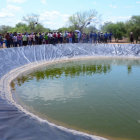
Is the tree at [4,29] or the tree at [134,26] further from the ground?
the tree at [4,29]

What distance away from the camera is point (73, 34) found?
901 inches

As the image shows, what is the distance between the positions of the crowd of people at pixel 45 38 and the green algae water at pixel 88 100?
5578 millimetres

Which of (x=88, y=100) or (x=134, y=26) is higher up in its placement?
Result: (x=134, y=26)

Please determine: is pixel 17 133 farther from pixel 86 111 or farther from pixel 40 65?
pixel 40 65

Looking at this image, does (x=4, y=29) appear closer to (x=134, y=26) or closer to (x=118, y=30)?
(x=118, y=30)

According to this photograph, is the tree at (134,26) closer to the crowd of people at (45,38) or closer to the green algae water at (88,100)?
the crowd of people at (45,38)

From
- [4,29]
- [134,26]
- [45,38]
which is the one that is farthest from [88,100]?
[4,29]

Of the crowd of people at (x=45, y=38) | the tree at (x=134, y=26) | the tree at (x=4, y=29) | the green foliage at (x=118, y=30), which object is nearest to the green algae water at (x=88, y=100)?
the crowd of people at (x=45, y=38)

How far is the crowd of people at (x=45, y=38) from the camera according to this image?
1761 cm

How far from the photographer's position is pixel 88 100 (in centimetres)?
838

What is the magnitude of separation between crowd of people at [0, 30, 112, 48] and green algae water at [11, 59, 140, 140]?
558cm

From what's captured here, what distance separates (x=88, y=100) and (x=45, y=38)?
13.2 metres

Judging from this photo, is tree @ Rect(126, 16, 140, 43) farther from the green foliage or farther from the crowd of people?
the crowd of people

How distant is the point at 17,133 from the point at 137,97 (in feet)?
19.5
